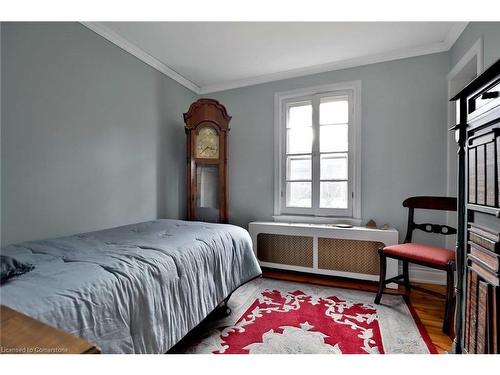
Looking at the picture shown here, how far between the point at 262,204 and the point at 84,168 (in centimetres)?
209

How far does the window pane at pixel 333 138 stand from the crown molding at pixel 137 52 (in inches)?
77.7

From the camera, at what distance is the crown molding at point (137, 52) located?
2148 millimetres

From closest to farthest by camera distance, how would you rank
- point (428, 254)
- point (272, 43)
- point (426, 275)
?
point (428, 254)
point (272, 43)
point (426, 275)

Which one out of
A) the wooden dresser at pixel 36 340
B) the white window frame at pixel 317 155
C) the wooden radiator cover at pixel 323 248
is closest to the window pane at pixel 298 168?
the white window frame at pixel 317 155

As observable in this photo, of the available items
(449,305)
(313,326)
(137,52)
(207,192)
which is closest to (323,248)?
(313,326)

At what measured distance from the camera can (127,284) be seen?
3.53 feet

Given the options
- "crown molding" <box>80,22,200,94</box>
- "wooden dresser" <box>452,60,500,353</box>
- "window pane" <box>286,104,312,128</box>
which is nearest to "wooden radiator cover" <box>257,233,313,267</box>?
"window pane" <box>286,104,312,128</box>

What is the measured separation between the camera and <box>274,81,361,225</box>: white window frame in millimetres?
2900

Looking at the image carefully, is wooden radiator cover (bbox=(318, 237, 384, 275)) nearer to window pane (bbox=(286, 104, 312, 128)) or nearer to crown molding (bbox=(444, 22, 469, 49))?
window pane (bbox=(286, 104, 312, 128))

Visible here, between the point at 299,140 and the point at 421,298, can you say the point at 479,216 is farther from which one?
the point at 299,140

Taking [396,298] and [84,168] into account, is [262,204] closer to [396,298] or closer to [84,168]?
[396,298]

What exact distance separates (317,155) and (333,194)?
1.76 feet

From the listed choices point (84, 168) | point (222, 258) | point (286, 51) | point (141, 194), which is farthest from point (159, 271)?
point (286, 51)
